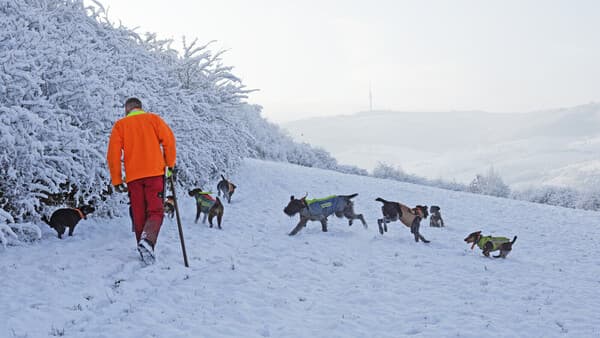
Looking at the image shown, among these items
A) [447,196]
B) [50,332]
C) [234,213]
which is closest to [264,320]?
[50,332]

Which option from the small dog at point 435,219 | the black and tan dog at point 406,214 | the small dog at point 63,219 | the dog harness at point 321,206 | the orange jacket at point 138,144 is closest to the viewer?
the orange jacket at point 138,144

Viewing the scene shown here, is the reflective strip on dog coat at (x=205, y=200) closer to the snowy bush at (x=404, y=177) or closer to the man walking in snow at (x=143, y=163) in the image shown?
the man walking in snow at (x=143, y=163)

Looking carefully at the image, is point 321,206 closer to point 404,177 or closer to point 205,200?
point 205,200

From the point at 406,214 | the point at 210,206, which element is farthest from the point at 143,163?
the point at 406,214

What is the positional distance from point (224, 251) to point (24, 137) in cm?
374

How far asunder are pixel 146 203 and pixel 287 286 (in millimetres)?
2552

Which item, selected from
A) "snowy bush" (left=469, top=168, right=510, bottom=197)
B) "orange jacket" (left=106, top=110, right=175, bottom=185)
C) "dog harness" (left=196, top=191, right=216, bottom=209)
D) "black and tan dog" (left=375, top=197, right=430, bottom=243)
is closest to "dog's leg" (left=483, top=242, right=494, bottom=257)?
"black and tan dog" (left=375, top=197, right=430, bottom=243)

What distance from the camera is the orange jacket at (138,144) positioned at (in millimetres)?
6633

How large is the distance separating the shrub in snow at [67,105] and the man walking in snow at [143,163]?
1414 millimetres

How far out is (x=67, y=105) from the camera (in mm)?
8820

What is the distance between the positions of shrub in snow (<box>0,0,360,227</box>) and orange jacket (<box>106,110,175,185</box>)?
1366mm

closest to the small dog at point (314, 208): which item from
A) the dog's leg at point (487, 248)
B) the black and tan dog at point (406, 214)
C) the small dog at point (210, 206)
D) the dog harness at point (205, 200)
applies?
the black and tan dog at point (406, 214)

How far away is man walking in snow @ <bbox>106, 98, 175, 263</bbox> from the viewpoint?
6.66 metres

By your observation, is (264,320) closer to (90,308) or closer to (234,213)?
(90,308)
